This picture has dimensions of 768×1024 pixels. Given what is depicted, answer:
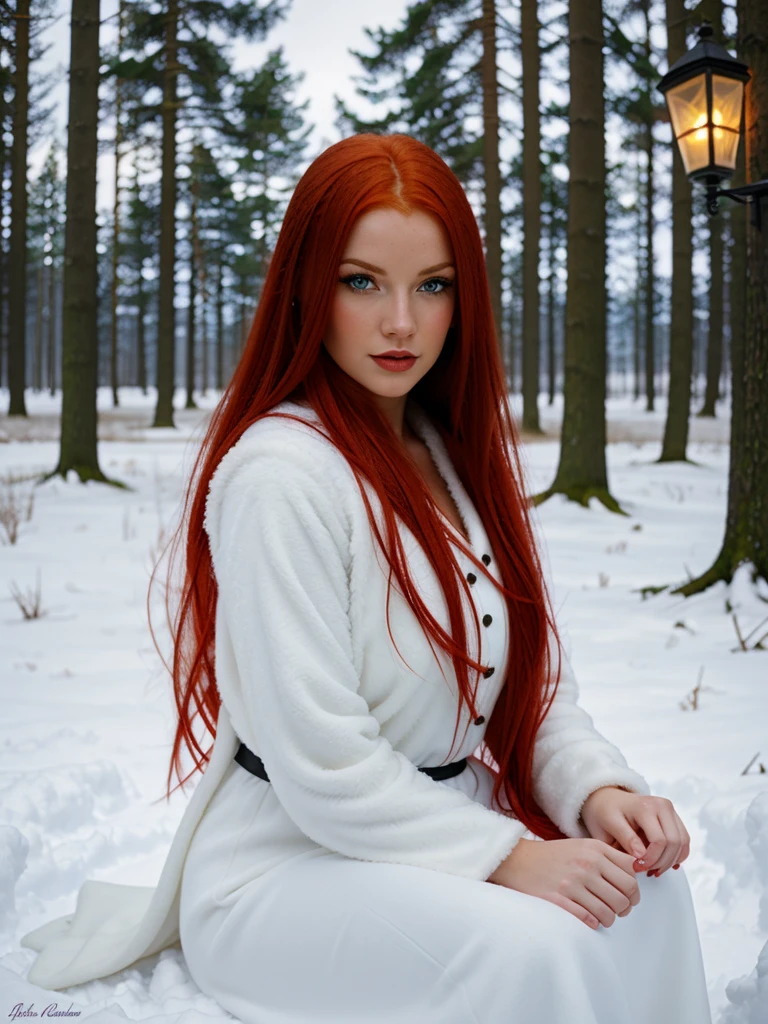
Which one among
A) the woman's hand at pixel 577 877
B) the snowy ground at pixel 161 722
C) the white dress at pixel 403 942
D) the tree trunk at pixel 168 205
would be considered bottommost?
the snowy ground at pixel 161 722

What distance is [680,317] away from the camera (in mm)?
13062

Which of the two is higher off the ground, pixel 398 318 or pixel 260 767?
pixel 398 318

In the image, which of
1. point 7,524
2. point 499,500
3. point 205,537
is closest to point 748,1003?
point 499,500

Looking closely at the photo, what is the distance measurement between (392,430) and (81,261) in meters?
8.91

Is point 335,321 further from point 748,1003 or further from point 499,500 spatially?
point 748,1003

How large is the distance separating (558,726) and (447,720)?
0.31m

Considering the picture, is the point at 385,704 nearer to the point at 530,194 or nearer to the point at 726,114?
the point at 726,114

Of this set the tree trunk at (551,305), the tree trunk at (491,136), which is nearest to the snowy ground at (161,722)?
the tree trunk at (491,136)

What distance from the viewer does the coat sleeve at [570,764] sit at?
1.66 metres

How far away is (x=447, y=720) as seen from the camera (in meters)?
1.59

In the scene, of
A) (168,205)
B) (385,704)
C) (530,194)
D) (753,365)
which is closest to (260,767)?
(385,704)

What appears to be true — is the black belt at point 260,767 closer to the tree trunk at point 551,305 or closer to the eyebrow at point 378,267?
the eyebrow at point 378,267

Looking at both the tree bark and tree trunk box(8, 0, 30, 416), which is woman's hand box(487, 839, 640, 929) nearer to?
the tree bark

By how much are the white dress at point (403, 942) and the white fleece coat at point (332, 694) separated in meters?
0.04
